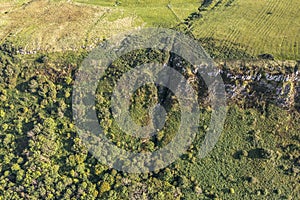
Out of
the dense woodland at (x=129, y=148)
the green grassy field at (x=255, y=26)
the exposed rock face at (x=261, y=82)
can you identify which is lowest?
the dense woodland at (x=129, y=148)

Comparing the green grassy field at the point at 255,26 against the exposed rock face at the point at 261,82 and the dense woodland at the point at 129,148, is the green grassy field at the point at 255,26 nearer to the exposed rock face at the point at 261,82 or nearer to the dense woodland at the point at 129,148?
the exposed rock face at the point at 261,82

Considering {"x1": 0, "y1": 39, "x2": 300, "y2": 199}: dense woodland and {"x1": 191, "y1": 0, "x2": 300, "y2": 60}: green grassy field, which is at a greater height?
{"x1": 191, "y1": 0, "x2": 300, "y2": 60}: green grassy field

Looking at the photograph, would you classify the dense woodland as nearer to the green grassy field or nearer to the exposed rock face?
the exposed rock face

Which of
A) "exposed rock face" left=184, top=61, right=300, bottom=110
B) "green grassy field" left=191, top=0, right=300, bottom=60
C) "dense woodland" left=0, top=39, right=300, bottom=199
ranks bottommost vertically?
"dense woodland" left=0, top=39, right=300, bottom=199

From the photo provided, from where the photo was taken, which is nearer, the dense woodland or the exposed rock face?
the exposed rock face

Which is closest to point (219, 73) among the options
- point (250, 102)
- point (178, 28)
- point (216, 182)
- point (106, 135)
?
point (250, 102)

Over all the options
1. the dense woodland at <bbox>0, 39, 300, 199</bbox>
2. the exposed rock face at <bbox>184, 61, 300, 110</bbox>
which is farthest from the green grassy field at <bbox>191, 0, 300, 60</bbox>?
the dense woodland at <bbox>0, 39, 300, 199</bbox>

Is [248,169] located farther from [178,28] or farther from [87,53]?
[87,53]

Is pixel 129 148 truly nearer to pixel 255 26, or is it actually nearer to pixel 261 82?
pixel 261 82

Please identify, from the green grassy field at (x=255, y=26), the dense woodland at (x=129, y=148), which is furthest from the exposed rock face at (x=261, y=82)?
the green grassy field at (x=255, y=26)

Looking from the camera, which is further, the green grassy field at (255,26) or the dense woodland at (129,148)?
the green grassy field at (255,26)

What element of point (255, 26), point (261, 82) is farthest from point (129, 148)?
point (255, 26)

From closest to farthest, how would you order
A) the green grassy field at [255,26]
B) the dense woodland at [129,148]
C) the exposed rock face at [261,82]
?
the exposed rock face at [261,82], the dense woodland at [129,148], the green grassy field at [255,26]
